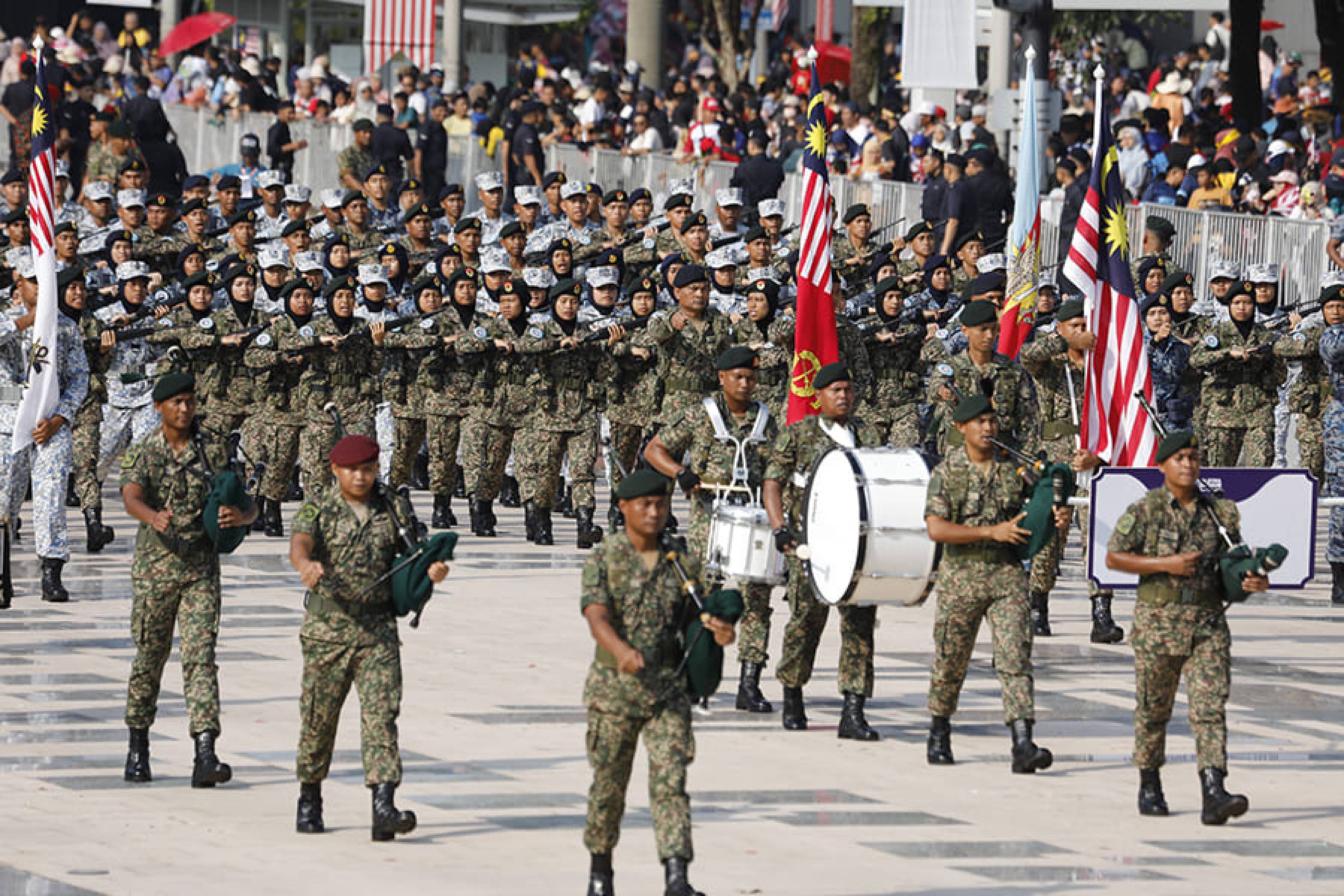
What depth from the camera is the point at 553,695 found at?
16438 mm

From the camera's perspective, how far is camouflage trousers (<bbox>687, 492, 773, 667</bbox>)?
15891mm

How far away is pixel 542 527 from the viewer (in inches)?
898

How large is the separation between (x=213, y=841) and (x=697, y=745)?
3106mm

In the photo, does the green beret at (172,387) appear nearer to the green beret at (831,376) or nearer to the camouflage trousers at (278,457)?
the green beret at (831,376)

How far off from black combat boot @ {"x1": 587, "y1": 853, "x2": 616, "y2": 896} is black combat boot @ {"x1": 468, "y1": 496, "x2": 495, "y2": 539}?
11810mm

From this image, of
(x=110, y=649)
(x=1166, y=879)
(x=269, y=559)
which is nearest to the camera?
(x=1166, y=879)

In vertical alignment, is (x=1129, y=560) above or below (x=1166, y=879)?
above

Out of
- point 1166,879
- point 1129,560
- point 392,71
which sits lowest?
point 1166,879

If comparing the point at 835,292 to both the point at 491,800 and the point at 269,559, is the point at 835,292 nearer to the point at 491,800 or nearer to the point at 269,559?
the point at 269,559

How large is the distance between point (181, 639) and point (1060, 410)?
7.42 metres

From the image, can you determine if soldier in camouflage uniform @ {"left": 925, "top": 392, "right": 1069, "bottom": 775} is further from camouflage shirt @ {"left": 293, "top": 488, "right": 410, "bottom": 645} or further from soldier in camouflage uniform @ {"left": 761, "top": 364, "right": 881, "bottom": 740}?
camouflage shirt @ {"left": 293, "top": 488, "right": 410, "bottom": 645}

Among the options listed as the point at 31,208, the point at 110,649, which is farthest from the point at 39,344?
the point at 110,649

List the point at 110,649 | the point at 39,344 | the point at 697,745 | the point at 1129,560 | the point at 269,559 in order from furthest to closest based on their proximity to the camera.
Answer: the point at 269,559, the point at 39,344, the point at 110,649, the point at 697,745, the point at 1129,560

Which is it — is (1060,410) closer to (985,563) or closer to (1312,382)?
(1312,382)
